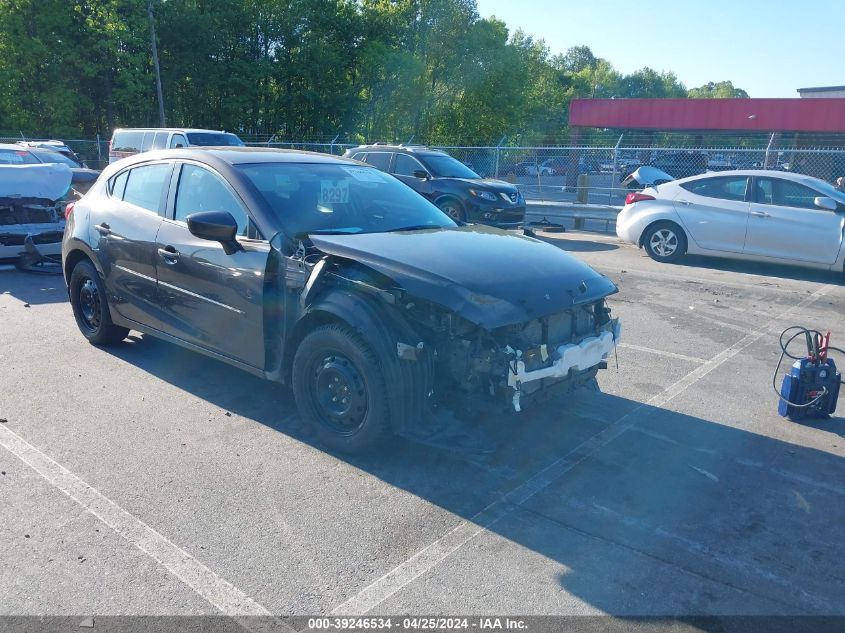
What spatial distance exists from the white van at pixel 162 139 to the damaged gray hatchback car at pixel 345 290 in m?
12.5

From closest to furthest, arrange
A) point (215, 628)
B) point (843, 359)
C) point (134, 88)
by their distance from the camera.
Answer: point (215, 628) → point (843, 359) → point (134, 88)

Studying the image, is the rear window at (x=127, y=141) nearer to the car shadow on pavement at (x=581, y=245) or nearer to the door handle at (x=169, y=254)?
the car shadow on pavement at (x=581, y=245)

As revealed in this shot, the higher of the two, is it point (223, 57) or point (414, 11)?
point (414, 11)

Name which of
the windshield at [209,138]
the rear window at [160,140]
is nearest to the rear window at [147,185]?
the windshield at [209,138]

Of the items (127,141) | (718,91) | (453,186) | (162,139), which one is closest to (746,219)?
(453,186)

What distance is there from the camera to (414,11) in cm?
4462

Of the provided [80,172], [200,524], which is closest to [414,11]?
[80,172]

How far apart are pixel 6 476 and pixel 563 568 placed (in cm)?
316

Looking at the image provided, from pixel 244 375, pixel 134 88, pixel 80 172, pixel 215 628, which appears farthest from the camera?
pixel 134 88

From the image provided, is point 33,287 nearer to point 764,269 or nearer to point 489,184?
point 489,184

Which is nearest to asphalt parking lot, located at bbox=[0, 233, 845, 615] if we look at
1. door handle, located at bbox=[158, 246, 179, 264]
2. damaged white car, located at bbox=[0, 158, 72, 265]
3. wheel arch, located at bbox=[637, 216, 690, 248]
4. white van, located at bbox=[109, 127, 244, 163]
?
door handle, located at bbox=[158, 246, 179, 264]

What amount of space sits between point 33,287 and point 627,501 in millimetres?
8315

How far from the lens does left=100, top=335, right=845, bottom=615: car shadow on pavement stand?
3.29 m

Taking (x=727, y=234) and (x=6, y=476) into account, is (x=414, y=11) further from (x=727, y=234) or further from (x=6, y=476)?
(x=6, y=476)
